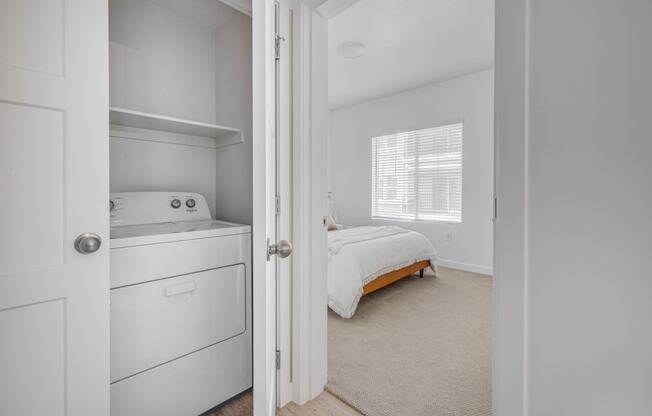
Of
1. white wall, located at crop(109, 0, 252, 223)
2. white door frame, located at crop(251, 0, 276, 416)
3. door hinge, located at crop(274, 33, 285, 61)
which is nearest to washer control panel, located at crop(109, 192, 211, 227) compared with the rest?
white wall, located at crop(109, 0, 252, 223)

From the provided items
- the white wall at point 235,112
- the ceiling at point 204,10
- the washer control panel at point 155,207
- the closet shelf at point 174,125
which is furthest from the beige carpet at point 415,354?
the ceiling at point 204,10

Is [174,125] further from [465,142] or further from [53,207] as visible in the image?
[465,142]

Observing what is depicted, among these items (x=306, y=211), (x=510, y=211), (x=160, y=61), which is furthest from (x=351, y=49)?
(x=510, y=211)

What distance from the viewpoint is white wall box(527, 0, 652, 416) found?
0.66 meters

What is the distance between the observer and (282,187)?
1398mm

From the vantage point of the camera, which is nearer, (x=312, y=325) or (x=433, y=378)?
(x=312, y=325)

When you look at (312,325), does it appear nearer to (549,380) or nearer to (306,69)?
(549,380)

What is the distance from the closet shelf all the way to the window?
338cm

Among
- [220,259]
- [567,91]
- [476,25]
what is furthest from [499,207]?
[476,25]

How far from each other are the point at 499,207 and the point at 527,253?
0.15m

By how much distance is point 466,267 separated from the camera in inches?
157

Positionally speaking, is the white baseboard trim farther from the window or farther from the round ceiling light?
the round ceiling light

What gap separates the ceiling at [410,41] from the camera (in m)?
2.45

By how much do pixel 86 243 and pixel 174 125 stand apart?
2.94 ft
